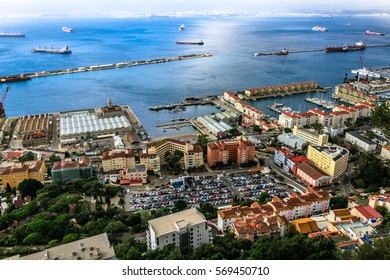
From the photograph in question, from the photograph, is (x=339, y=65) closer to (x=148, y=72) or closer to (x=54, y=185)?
(x=148, y=72)

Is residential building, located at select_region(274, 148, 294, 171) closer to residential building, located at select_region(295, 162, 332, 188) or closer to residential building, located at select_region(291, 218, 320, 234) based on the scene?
residential building, located at select_region(295, 162, 332, 188)

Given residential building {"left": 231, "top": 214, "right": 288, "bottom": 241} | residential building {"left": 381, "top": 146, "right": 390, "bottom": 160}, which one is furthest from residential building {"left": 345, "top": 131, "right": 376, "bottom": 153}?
residential building {"left": 231, "top": 214, "right": 288, "bottom": 241}

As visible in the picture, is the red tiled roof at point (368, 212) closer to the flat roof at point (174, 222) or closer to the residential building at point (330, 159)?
the residential building at point (330, 159)

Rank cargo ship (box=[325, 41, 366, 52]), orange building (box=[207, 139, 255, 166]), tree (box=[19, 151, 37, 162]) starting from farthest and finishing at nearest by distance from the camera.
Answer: cargo ship (box=[325, 41, 366, 52]) → tree (box=[19, 151, 37, 162]) → orange building (box=[207, 139, 255, 166])

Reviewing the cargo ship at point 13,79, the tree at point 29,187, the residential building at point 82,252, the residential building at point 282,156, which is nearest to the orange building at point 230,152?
the residential building at point 282,156

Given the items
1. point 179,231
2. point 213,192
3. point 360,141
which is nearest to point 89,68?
point 213,192

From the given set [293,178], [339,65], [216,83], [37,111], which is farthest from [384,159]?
[339,65]

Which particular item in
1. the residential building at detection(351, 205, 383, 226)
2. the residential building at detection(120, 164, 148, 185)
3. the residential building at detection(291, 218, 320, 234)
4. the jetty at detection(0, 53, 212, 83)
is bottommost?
the residential building at detection(120, 164, 148, 185)

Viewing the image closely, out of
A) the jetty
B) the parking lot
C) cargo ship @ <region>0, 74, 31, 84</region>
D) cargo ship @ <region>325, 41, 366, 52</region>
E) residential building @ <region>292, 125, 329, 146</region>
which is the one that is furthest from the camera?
cargo ship @ <region>325, 41, 366, 52</region>
